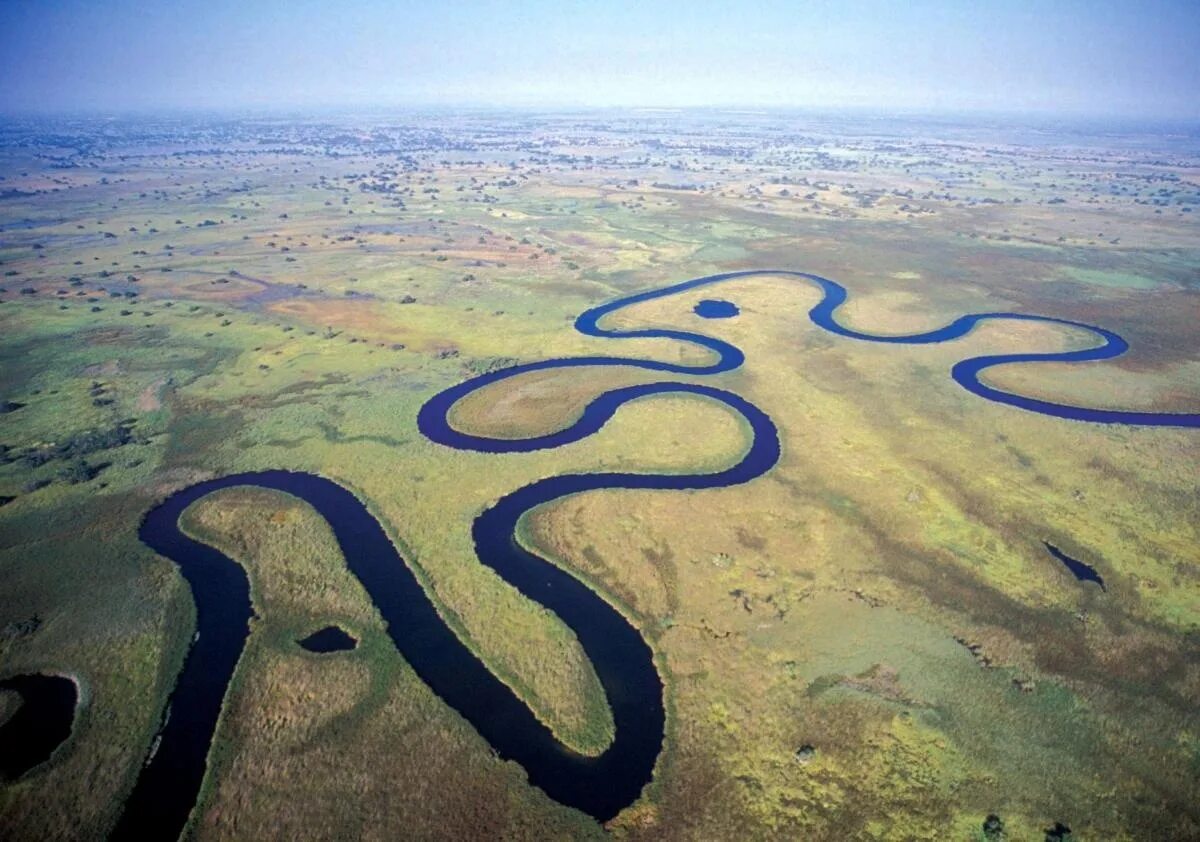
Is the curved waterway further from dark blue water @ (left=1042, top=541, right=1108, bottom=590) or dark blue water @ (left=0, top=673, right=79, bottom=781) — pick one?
dark blue water @ (left=1042, top=541, right=1108, bottom=590)

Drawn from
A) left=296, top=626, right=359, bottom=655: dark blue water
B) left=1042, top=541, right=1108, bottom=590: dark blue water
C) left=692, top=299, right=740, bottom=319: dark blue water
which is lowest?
left=296, top=626, right=359, bottom=655: dark blue water

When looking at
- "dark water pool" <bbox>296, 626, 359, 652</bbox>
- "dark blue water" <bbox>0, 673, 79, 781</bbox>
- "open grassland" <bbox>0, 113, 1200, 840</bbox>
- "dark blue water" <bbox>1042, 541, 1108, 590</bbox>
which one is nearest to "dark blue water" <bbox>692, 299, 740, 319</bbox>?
"open grassland" <bbox>0, 113, 1200, 840</bbox>

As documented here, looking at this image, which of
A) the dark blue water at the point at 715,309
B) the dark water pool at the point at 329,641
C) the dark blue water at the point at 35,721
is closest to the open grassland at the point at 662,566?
the dark water pool at the point at 329,641

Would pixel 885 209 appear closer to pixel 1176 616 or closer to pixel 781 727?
pixel 1176 616

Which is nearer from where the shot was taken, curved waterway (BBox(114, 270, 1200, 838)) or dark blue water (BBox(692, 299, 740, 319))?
curved waterway (BBox(114, 270, 1200, 838))

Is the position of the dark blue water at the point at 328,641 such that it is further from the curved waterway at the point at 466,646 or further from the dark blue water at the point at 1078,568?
the dark blue water at the point at 1078,568

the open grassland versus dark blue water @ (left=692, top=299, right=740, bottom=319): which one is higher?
dark blue water @ (left=692, top=299, right=740, bottom=319)
